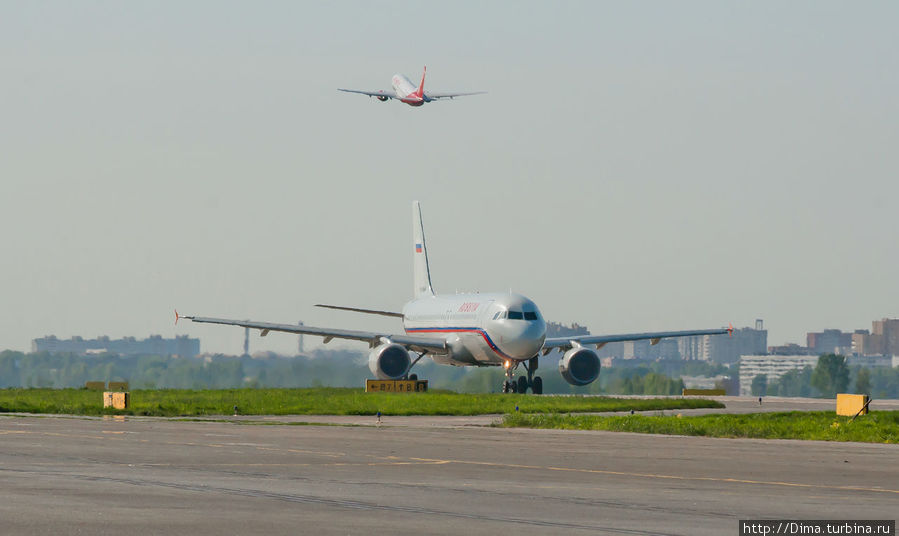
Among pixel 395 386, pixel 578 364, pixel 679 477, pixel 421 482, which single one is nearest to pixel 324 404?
pixel 395 386

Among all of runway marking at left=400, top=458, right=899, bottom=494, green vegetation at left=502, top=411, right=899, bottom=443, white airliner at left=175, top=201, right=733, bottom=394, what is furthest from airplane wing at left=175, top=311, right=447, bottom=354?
runway marking at left=400, top=458, right=899, bottom=494

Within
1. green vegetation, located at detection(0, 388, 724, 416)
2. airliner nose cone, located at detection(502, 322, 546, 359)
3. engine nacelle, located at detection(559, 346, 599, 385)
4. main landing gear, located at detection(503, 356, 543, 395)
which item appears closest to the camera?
green vegetation, located at detection(0, 388, 724, 416)

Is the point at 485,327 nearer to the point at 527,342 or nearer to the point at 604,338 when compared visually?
the point at 527,342

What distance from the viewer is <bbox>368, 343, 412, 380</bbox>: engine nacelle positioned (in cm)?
7719

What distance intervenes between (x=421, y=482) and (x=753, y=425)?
64.6ft

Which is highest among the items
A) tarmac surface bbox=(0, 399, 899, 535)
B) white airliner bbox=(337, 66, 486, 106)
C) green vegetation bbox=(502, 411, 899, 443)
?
white airliner bbox=(337, 66, 486, 106)

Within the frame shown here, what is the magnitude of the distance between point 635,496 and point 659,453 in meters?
10.5

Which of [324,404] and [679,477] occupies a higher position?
[324,404]

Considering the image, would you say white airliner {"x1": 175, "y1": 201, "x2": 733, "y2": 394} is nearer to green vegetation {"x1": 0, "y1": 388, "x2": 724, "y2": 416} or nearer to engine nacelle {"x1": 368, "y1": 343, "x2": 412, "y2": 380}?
engine nacelle {"x1": 368, "y1": 343, "x2": 412, "y2": 380}

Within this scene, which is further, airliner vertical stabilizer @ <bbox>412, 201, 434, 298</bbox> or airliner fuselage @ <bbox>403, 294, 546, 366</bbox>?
airliner vertical stabilizer @ <bbox>412, 201, 434, 298</bbox>

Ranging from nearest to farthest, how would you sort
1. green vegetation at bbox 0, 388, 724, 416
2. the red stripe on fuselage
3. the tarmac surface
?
the tarmac surface < green vegetation at bbox 0, 388, 724, 416 < the red stripe on fuselage

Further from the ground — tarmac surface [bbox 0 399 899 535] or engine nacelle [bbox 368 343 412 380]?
engine nacelle [bbox 368 343 412 380]

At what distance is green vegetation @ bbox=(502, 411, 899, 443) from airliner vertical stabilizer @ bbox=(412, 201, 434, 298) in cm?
4928

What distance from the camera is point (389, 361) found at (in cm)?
7750
